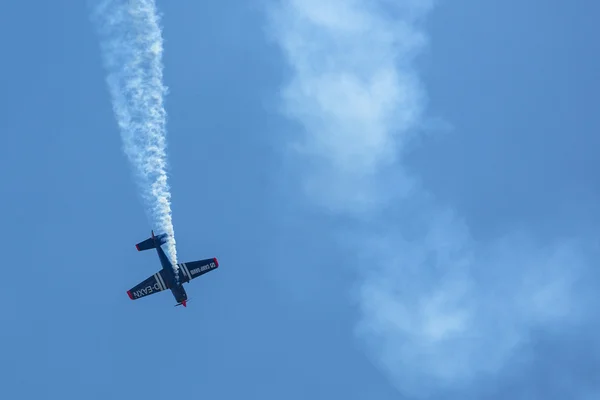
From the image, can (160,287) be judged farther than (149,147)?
Yes

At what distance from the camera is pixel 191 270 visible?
72.5 m

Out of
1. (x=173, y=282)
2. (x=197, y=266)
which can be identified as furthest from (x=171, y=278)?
(x=197, y=266)

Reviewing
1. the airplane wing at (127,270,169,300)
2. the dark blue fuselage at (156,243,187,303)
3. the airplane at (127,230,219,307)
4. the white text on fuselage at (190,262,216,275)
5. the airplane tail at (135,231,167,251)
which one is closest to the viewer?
the airplane tail at (135,231,167,251)

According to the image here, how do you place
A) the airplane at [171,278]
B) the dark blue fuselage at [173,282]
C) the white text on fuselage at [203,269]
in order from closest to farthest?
the dark blue fuselage at [173,282], the airplane at [171,278], the white text on fuselage at [203,269]

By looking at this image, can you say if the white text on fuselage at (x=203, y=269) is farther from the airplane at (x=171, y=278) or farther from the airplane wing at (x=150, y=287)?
the airplane wing at (x=150, y=287)

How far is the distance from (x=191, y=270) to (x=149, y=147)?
1188 cm

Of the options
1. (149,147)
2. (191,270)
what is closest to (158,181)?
(149,147)

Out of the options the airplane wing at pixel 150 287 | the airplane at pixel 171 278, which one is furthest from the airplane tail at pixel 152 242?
the airplane wing at pixel 150 287

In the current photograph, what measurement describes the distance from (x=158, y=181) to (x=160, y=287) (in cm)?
1057

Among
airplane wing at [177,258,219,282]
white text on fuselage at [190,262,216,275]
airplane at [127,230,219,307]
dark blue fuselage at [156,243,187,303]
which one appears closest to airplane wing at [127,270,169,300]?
airplane at [127,230,219,307]

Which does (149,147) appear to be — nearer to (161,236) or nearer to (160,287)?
(161,236)

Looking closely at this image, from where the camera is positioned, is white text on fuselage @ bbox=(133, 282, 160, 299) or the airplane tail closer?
the airplane tail

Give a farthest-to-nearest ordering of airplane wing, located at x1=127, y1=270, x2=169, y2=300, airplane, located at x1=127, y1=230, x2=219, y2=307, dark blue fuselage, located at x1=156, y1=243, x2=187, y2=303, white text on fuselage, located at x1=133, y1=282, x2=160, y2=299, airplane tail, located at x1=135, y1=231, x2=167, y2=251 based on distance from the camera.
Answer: white text on fuselage, located at x1=133, y1=282, x2=160, y2=299 → airplane wing, located at x1=127, y1=270, x2=169, y2=300 → airplane, located at x1=127, y1=230, x2=219, y2=307 → dark blue fuselage, located at x1=156, y1=243, x2=187, y2=303 → airplane tail, located at x1=135, y1=231, x2=167, y2=251

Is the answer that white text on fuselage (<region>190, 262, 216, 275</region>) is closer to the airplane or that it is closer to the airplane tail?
the airplane
